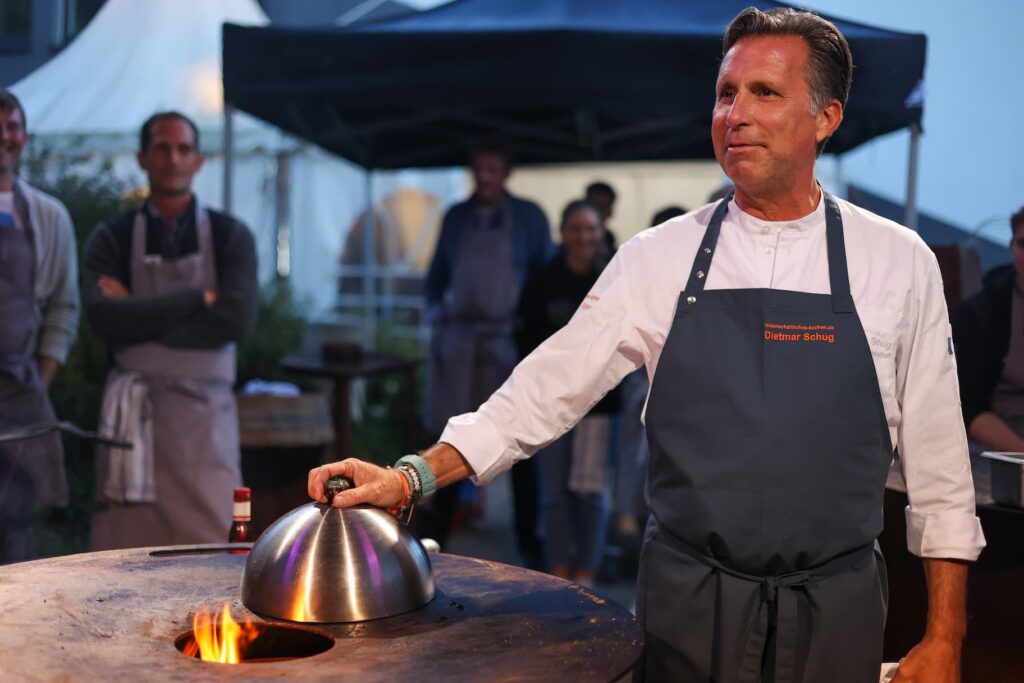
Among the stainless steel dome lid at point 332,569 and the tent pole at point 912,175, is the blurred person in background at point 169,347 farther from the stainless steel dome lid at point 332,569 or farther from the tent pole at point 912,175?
the tent pole at point 912,175

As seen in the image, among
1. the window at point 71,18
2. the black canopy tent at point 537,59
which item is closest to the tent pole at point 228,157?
the black canopy tent at point 537,59

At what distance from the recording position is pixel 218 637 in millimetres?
1835

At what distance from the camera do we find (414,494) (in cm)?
196

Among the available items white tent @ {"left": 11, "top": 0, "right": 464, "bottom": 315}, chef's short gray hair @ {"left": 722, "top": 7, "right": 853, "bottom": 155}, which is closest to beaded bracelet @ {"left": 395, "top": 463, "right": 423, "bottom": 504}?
chef's short gray hair @ {"left": 722, "top": 7, "right": 853, "bottom": 155}

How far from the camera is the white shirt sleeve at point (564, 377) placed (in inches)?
80.1

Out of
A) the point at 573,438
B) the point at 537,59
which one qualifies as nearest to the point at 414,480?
the point at 573,438

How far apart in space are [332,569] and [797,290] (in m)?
0.90

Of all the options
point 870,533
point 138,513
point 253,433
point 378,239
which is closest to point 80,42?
point 253,433

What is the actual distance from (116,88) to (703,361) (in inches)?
265

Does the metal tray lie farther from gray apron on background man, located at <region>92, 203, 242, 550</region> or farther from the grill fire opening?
gray apron on background man, located at <region>92, 203, 242, 550</region>

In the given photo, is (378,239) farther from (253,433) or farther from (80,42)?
(253,433)

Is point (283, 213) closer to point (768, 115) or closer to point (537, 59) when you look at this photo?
point (537, 59)

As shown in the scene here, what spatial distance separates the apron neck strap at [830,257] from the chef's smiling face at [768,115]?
0.10 m

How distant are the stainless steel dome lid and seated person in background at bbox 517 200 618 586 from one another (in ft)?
10.8
